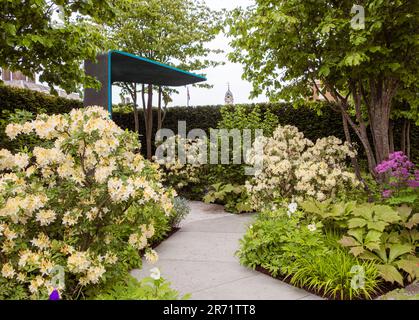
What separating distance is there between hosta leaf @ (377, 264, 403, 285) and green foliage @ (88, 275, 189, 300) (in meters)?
2.03

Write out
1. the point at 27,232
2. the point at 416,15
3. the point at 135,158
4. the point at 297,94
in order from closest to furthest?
1. the point at 27,232
2. the point at 135,158
3. the point at 416,15
4. the point at 297,94

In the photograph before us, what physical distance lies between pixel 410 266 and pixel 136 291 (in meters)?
2.68

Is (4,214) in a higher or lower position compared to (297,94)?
lower

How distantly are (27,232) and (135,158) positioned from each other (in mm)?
1002

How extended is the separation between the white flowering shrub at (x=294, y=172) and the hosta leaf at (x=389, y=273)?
167cm

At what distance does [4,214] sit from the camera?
2623mm

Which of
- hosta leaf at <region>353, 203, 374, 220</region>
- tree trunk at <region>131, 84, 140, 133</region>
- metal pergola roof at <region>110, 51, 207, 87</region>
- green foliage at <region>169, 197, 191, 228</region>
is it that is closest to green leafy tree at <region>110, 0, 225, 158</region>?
tree trunk at <region>131, 84, 140, 133</region>

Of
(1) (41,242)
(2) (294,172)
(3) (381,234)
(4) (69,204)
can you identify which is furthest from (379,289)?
(1) (41,242)

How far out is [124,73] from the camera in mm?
10031

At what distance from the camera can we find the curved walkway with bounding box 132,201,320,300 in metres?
3.65

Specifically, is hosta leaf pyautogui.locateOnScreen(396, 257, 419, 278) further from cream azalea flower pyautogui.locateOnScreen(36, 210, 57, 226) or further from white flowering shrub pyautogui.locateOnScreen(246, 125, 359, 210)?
cream azalea flower pyautogui.locateOnScreen(36, 210, 57, 226)
